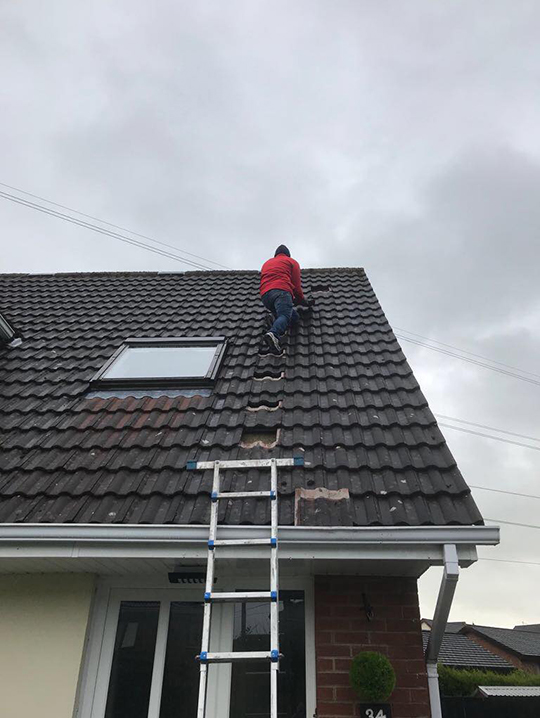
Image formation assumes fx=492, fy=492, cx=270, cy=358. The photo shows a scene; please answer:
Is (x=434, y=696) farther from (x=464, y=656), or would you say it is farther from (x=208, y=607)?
(x=464, y=656)

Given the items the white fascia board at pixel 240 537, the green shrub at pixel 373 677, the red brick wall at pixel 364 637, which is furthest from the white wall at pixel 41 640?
the green shrub at pixel 373 677

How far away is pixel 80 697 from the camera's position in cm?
304

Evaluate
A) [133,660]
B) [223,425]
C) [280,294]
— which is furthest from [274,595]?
[280,294]

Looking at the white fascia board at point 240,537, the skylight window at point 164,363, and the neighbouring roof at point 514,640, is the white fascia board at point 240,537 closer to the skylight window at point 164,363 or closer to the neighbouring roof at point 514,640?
the skylight window at point 164,363

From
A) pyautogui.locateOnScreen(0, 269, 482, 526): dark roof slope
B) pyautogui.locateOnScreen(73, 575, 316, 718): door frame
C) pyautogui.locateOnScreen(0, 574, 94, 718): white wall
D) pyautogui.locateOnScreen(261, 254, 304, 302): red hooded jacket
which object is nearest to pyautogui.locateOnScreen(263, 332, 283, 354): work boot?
pyautogui.locateOnScreen(0, 269, 482, 526): dark roof slope

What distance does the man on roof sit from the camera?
220 inches

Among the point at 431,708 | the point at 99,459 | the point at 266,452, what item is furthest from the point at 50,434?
the point at 431,708

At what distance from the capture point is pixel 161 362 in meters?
5.46

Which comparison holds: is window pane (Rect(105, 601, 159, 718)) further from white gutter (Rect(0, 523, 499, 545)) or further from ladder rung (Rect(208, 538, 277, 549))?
ladder rung (Rect(208, 538, 277, 549))

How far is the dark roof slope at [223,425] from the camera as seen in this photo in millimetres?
3295

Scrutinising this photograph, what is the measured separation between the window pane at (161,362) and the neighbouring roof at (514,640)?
33.9 metres

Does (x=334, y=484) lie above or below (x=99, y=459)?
below

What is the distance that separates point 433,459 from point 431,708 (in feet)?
5.04

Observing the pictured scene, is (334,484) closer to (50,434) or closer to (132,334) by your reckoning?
(50,434)
